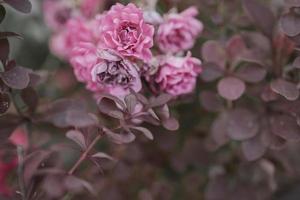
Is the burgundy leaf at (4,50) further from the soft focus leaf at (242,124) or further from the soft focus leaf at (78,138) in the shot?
the soft focus leaf at (242,124)

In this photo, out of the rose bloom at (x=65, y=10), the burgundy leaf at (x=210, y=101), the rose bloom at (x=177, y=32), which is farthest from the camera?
the rose bloom at (x=65, y=10)

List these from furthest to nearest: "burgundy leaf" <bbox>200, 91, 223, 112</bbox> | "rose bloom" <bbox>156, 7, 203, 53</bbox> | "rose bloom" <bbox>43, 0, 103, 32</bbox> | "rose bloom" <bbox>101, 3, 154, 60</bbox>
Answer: "rose bloom" <bbox>43, 0, 103, 32</bbox> < "burgundy leaf" <bbox>200, 91, 223, 112</bbox> < "rose bloom" <bbox>156, 7, 203, 53</bbox> < "rose bloom" <bbox>101, 3, 154, 60</bbox>

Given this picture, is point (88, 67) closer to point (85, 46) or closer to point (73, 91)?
point (85, 46)

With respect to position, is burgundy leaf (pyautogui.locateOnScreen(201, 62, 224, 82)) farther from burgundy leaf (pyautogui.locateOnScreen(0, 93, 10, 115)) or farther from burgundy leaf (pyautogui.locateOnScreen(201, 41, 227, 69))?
burgundy leaf (pyautogui.locateOnScreen(0, 93, 10, 115))

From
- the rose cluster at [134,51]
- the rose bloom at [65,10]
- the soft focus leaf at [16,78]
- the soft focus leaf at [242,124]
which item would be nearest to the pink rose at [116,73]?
the rose cluster at [134,51]

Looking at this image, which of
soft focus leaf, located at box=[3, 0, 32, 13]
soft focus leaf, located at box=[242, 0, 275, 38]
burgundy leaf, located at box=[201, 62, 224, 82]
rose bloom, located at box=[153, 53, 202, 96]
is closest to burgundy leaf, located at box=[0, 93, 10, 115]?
soft focus leaf, located at box=[3, 0, 32, 13]

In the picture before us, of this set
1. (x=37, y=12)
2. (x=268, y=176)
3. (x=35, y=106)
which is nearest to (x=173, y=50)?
(x=35, y=106)

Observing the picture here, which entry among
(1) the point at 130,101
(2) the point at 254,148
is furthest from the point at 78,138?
(2) the point at 254,148
